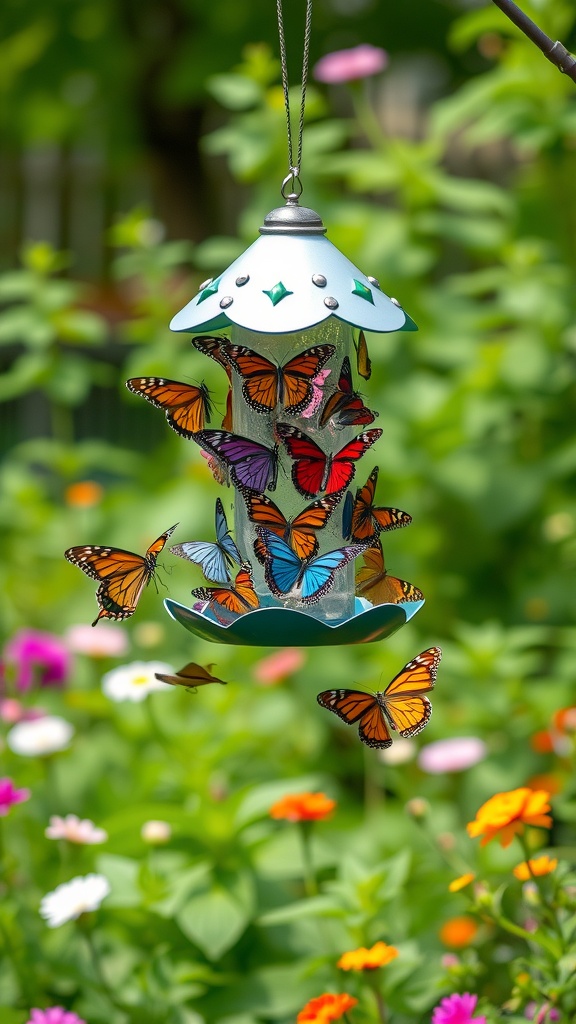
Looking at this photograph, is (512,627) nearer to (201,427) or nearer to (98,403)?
(201,427)

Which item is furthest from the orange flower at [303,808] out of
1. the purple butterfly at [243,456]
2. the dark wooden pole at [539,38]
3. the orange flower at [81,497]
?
the orange flower at [81,497]

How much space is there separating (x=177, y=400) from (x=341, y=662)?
5.16ft

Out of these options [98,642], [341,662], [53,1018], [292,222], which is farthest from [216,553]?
[341,662]

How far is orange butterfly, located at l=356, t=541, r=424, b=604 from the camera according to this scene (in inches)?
64.5

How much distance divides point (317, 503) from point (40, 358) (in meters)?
2.10

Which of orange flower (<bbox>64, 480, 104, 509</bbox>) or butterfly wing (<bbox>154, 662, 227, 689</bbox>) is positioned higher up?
orange flower (<bbox>64, 480, 104, 509</bbox>)

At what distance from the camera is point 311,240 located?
157 cm

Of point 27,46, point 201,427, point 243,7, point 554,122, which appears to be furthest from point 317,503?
point 27,46

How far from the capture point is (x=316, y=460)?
1553 millimetres

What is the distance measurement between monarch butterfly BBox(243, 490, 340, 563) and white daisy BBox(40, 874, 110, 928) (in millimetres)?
676

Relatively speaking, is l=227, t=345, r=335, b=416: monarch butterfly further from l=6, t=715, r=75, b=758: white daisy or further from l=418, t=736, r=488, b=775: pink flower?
l=418, t=736, r=488, b=775: pink flower

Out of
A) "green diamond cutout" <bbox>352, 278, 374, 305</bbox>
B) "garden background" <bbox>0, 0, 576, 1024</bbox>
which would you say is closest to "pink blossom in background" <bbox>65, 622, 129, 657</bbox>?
"garden background" <bbox>0, 0, 576, 1024</bbox>

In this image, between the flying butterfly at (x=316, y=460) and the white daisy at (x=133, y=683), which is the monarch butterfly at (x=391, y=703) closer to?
the flying butterfly at (x=316, y=460)

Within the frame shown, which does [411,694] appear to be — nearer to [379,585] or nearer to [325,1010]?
[379,585]
